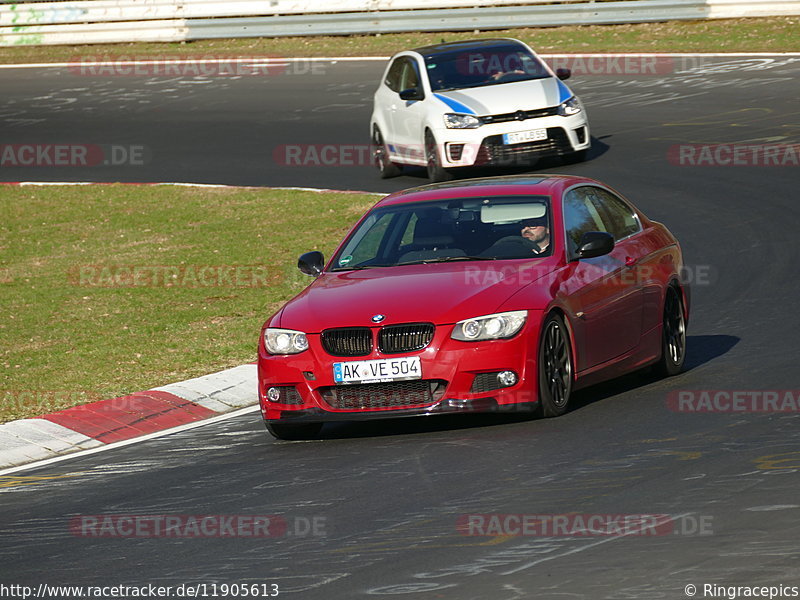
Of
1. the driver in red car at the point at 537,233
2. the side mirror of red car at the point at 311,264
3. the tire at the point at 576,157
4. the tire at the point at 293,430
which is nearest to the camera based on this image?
the tire at the point at 293,430

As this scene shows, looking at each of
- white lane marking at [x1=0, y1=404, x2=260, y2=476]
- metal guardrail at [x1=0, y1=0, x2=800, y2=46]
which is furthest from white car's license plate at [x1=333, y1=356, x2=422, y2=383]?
metal guardrail at [x1=0, y1=0, x2=800, y2=46]

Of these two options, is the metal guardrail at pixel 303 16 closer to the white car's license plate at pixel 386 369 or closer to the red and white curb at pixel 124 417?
the red and white curb at pixel 124 417

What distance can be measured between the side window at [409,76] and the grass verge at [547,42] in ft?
26.5

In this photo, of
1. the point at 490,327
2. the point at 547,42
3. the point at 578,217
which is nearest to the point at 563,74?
the point at 547,42

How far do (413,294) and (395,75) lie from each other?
1333 centimetres

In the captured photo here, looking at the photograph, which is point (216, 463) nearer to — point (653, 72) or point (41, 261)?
point (41, 261)

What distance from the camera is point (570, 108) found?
20.4 m

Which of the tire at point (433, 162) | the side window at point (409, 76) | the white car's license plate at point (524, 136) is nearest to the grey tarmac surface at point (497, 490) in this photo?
the white car's license plate at point (524, 136)

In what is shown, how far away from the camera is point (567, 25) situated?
32.2m

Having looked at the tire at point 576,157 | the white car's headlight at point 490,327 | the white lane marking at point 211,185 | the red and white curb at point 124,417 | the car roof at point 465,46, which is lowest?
the red and white curb at point 124,417

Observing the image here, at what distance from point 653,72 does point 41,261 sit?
40.4 feet

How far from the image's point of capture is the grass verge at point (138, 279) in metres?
12.9

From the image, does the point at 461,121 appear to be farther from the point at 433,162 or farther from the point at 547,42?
the point at 547,42

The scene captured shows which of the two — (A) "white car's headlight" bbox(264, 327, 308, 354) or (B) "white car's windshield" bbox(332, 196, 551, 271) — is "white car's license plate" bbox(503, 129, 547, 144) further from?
(A) "white car's headlight" bbox(264, 327, 308, 354)
